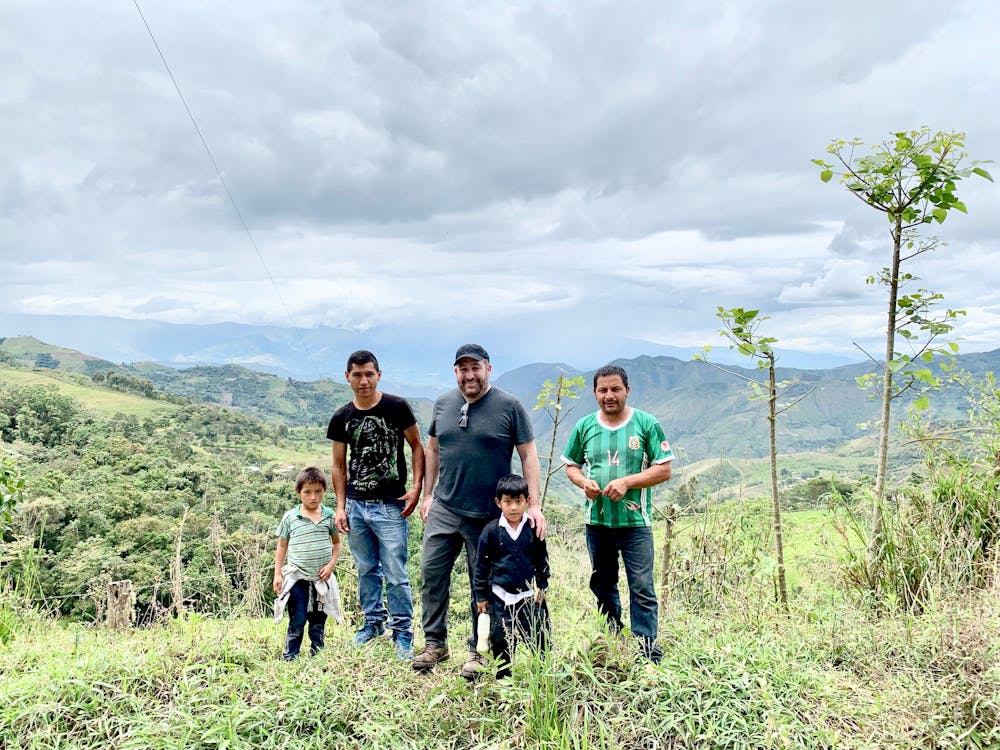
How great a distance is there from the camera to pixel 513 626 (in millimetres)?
3541

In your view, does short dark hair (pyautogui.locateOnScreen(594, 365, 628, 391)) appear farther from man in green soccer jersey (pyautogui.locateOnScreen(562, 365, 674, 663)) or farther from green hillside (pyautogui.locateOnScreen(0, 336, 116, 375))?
green hillside (pyautogui.locateOnScreen(0, 336, 116, 375))

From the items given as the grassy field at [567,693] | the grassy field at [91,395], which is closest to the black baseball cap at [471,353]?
the grassy field at [567,693]

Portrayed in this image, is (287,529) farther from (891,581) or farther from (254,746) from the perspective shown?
(891,581)

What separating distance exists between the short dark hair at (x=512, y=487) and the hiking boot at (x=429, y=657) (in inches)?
45.8

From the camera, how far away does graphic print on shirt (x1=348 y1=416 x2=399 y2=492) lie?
4227 mm

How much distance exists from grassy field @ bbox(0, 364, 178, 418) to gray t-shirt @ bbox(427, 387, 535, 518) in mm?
78357

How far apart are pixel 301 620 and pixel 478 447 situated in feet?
5.97

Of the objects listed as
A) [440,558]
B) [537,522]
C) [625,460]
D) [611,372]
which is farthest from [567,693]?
[611,372]

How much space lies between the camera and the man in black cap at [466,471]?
381 cm

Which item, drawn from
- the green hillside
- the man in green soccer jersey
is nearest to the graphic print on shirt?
the man in green soccer jersey

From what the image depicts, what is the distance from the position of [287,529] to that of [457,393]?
163 cm

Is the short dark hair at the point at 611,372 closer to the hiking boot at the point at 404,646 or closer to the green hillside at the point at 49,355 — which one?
the hiking boot at the point at 404,646

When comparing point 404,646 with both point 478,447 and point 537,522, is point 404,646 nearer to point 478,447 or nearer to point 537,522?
point 537,522

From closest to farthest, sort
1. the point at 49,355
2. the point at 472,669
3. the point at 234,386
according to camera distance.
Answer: the point at 472,669 → the point at 234,386 → the point at 49,355
